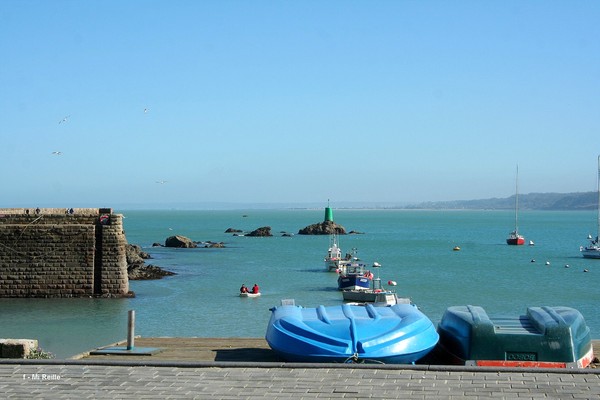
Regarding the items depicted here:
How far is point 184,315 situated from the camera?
32406 millimetres

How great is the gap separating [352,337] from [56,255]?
22.4 metres

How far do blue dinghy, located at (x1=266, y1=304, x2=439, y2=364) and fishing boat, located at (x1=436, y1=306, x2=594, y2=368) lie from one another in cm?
49

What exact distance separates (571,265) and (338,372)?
5850 centimetres

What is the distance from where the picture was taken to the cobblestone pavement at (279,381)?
9.66 metres

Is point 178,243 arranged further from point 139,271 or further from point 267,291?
point 267,291

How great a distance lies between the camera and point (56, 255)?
31812 millimetres

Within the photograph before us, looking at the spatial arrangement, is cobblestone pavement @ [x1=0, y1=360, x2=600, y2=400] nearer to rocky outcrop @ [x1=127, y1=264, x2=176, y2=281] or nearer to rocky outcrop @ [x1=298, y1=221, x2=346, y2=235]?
rocky outcrop @ [x1=127, y1=264, x2=176, y2=281]

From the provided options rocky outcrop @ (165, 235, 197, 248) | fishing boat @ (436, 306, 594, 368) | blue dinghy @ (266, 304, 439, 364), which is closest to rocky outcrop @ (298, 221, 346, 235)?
rocky outcrop @ (165, 235, 197, 248)

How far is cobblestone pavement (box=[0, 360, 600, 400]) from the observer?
9664 mm

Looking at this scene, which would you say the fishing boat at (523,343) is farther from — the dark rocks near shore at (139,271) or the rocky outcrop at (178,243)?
the rocky outcrop at (178,243)

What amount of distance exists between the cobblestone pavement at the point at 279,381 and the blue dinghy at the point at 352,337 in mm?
558

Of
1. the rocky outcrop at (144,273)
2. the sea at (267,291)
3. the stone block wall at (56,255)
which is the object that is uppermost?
the stone block wall at (56,255)

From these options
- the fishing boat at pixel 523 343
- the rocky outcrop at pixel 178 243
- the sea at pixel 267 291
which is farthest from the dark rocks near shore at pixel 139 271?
the fishing boat at pixel 523 343

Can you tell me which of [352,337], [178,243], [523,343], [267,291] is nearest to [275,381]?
[352,337]
